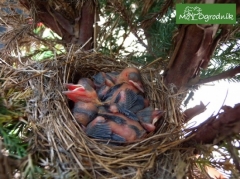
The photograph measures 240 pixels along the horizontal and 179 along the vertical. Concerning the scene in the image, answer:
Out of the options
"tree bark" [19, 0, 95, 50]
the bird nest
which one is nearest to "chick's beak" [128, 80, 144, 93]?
the bird nest

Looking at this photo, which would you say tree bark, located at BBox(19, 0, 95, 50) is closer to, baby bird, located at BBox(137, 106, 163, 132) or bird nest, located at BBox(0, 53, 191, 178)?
bird nest, located at BBox(0, 53, 191, 178)

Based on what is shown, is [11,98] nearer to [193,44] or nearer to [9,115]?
[9,115]

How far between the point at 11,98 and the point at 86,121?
0.49 ft

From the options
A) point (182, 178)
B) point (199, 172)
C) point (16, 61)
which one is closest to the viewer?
point (182, 178)

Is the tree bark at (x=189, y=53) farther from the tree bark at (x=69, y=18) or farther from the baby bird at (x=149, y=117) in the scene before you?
the tree bark at (x=69, y=18)

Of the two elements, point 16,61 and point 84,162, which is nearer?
point 84,162

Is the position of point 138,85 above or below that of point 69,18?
below

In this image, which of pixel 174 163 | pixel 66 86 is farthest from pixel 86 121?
pixel 174 163

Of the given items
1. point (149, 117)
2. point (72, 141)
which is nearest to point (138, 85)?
point (149, 117)

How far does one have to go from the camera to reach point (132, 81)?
0.71m

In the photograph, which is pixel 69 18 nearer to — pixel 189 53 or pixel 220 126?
pixel 189 53

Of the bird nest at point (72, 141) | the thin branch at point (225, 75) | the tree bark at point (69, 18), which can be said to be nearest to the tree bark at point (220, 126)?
the bird nest at point (72, 141)

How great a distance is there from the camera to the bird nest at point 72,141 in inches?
21.3

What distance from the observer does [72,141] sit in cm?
59
